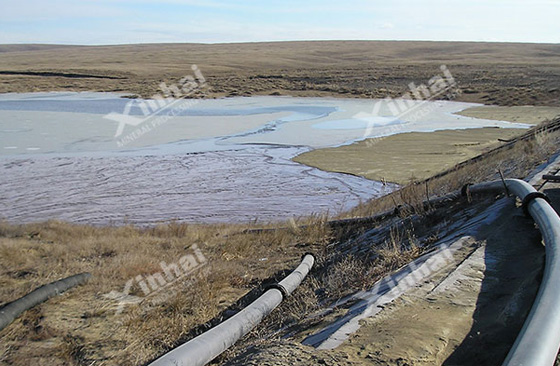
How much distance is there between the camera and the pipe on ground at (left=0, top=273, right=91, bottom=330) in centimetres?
488

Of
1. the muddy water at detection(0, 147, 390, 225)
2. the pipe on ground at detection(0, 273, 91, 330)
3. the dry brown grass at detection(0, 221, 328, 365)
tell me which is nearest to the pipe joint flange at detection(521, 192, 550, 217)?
the dry brown grass at detection(0, 221, 328, 365)

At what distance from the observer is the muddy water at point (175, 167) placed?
1193 cm

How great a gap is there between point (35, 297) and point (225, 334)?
98.6 inches

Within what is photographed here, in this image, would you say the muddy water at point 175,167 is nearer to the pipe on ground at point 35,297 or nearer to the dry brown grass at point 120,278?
the dry brown grass at point 120,278

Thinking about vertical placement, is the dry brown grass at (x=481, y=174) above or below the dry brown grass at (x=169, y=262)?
above

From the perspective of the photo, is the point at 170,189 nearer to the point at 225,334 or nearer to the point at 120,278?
the point at 120,278

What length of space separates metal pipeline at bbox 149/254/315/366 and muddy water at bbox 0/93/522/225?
17.5 feet

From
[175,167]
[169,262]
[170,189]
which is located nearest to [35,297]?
[169,262]

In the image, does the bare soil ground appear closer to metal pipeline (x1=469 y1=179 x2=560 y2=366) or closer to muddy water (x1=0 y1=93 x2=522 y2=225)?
muddy water (x1=0 y1=93 x2=522 y2=225)

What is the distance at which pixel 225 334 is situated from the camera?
12.5 ft

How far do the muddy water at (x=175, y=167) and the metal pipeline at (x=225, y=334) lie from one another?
5.34 metres

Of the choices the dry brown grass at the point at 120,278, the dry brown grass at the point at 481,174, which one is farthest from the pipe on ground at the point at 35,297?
the dry brown grass at the point at 481,174

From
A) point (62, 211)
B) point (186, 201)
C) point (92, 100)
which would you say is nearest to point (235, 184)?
point (186, 201)

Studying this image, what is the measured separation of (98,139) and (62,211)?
8.68m
